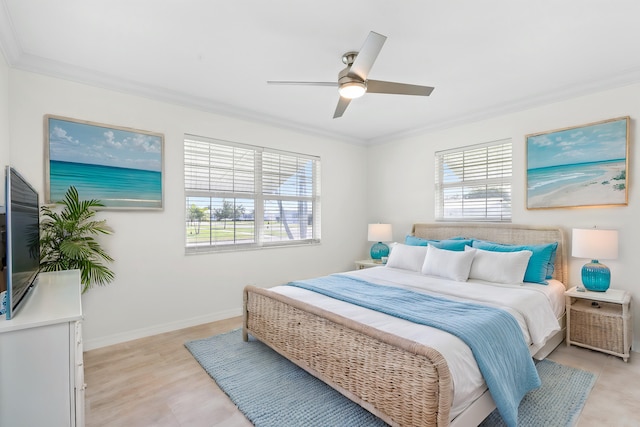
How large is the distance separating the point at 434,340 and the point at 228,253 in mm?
2755

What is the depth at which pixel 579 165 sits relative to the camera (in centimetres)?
315

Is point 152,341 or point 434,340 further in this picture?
point 152,341

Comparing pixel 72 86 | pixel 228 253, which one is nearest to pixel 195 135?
pixel 72 86

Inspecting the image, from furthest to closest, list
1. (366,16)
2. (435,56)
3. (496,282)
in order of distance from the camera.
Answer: (496,282) < (435,56) < (366,16)

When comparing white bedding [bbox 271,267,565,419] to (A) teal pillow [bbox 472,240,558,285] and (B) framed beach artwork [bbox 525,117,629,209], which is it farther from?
(B) framed beach artwork [bbox 525,117,629,209]

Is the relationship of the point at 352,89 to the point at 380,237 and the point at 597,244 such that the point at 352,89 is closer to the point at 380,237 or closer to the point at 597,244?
the point at 597,244

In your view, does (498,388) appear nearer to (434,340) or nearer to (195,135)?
(434,340)

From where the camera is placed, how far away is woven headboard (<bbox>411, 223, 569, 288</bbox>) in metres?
3.24

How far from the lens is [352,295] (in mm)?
2613

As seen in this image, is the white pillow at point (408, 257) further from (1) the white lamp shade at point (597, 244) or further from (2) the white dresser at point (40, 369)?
(2) the white dresser at point (40, 369)

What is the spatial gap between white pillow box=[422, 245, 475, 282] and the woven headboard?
0.59 meters

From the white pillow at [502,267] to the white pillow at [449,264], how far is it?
0.36 feet

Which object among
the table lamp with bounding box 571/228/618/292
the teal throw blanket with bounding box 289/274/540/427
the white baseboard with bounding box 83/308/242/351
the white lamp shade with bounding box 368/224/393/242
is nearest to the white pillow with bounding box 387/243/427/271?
the white lamp shade with bounding box 368/224/393/242

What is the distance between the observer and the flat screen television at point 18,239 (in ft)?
4.46
